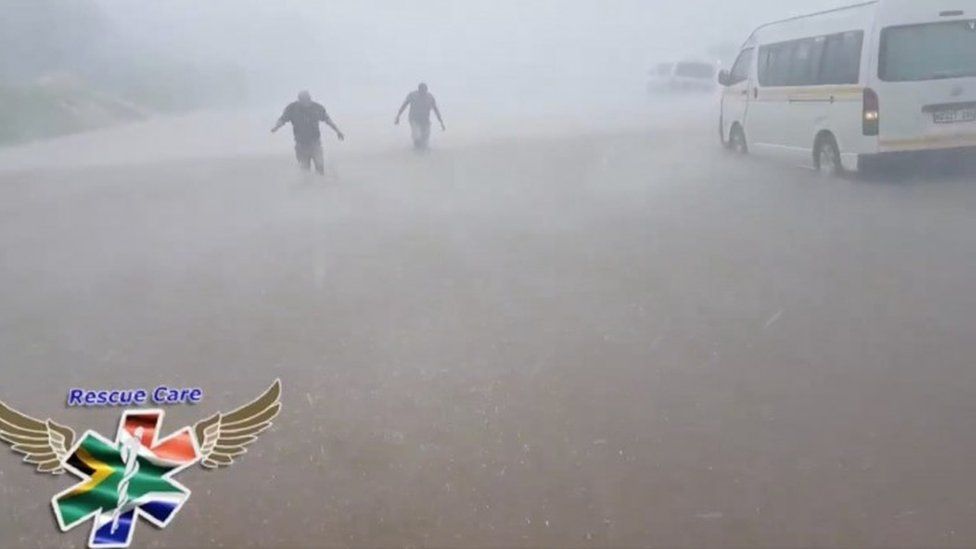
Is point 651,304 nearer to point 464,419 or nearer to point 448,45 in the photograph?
point 464,419

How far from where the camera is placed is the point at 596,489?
4871 mm

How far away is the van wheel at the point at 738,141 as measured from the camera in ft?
57.4

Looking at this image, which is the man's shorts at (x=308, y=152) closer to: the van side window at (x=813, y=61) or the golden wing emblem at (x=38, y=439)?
the van side window at (x=813, y=61)

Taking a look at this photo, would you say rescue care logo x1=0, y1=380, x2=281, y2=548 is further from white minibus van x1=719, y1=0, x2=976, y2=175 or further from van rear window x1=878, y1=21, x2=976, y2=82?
van rear window x1=878, y1=21, x2=976, y2=82

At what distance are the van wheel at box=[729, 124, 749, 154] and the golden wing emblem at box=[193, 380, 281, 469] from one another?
12.6 metres

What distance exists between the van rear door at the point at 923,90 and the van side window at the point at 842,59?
1.30 ft

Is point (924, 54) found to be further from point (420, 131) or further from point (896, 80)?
point (420, 131)

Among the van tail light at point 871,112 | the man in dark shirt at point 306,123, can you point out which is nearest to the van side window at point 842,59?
the van tail light at point 871,112

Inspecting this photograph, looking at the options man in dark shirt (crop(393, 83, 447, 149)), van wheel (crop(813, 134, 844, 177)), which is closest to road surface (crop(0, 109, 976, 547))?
van wheel (crop(813, 134, 844, 177))

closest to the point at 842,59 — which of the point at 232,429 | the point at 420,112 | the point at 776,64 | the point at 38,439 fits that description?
the point at 776,64

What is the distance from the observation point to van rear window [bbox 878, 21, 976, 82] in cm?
1252

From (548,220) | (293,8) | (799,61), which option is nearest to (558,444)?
(548,220)

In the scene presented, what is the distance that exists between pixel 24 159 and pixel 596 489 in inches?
801

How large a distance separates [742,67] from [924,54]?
4.84m
